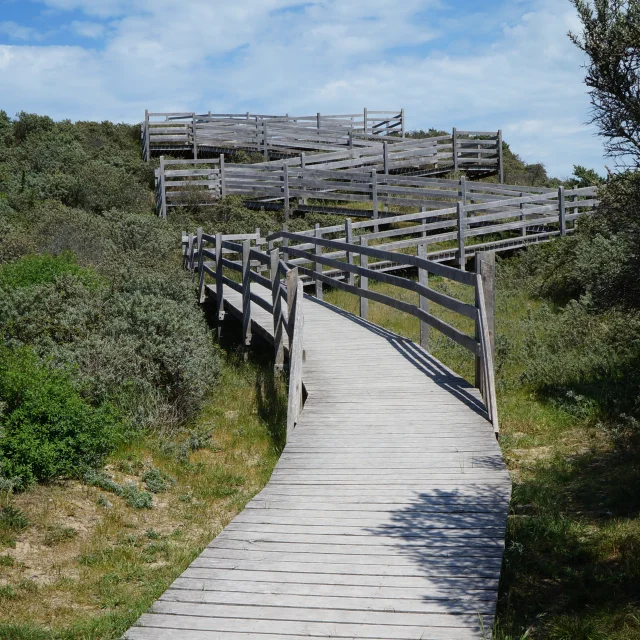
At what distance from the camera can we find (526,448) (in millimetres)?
8703

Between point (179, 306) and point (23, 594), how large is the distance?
7.30 meters

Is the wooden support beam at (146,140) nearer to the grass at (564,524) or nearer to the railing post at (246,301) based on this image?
the railing post at (246,301)

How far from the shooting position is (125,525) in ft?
23.2

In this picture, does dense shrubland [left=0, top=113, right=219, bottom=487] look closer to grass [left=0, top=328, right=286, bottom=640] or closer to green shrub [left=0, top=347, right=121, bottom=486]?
green shrub [left=0, top=347, right=121, bottom=486]

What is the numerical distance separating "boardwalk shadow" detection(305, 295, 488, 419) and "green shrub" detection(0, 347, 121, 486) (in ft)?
11.8

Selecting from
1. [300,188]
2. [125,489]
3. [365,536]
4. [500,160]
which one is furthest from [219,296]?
[500,160]

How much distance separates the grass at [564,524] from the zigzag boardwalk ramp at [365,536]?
1.44ft

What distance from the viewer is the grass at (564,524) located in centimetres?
492

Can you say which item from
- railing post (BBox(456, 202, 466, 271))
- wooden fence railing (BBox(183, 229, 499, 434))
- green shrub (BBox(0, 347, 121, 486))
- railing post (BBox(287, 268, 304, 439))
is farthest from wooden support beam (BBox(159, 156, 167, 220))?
green shrub (BBox(0, 347, 121, 486))

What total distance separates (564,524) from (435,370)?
3368 mm

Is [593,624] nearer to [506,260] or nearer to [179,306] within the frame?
[179,306]

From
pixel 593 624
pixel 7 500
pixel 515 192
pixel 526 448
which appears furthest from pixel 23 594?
pixel 515 192

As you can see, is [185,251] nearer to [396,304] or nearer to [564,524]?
[396,304]

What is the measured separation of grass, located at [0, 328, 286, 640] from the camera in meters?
5.53
